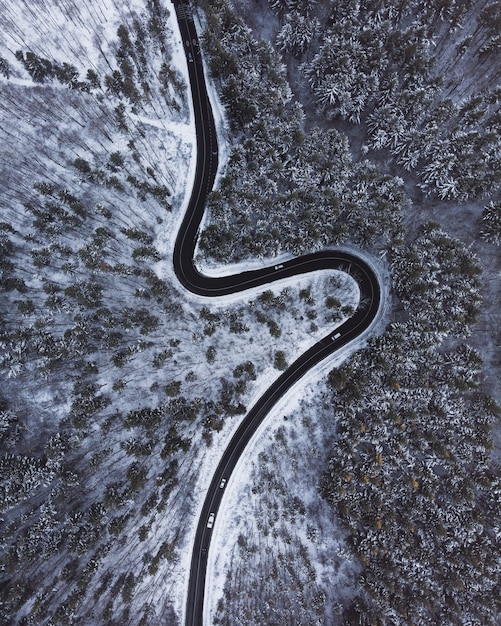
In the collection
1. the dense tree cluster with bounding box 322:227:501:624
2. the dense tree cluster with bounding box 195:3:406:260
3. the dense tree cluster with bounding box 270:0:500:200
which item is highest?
the dense tree cluster with bounding box 270:0:500:200

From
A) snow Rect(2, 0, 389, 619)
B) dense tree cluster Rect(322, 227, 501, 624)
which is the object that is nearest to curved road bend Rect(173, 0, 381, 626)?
snow Rect(2, 0, 389, 619)

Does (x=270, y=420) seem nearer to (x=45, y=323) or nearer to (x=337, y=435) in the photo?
(x=337, y=435)

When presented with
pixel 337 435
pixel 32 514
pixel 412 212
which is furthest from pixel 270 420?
pixel 412 212

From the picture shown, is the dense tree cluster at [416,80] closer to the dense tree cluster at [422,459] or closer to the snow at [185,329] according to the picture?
the dense tree cluster at [422,459]

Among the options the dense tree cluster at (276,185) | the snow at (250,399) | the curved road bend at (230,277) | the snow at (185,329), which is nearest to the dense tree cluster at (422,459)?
the snow at (250,399)

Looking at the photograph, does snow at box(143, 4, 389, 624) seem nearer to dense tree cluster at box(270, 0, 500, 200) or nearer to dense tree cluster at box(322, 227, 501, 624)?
dense tree cluster at box(322, 227, 501, 624)

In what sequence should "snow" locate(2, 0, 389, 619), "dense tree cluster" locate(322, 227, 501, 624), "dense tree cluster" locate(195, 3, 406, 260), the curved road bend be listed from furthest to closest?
"dense tree cluster" locate(195, 3, 406, 260) → the curved road bend → "snow" locate(2, 0, 389, 619) → "dense tree cluster" locate(322, 227, 501, 624)

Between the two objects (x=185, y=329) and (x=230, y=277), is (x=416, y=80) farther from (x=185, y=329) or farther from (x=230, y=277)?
(x=185, y=329)

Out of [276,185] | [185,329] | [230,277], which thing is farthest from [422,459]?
[276,185]
